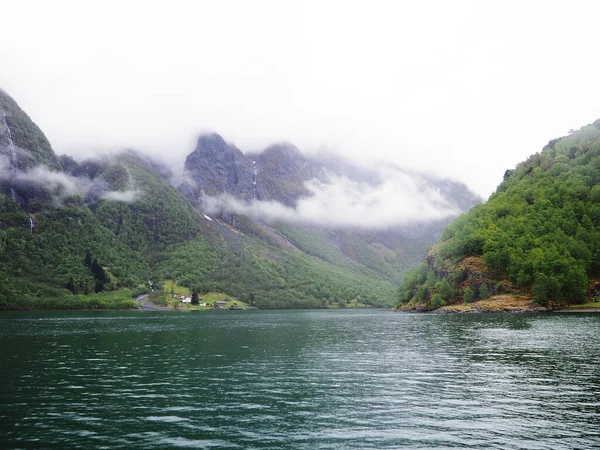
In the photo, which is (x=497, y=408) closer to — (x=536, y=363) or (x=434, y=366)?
(x=434, y=366)

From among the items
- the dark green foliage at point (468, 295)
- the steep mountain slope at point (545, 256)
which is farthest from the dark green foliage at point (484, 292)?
the dark green foliage at point (468, 295)

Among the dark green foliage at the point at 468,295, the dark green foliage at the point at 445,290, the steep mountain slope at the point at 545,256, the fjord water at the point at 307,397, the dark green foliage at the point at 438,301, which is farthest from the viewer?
the dark green foliage at the point at 438,301

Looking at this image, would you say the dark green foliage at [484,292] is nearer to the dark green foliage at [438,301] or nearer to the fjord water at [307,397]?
the dark green foliage at [438,301]

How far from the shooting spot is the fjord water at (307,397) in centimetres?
2805

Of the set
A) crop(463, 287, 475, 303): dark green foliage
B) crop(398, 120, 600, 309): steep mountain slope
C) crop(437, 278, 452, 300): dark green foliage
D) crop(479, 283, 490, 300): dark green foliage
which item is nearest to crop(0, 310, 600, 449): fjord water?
crop(398, 120, 600, 309): steep mountain slope

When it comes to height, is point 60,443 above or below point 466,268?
below

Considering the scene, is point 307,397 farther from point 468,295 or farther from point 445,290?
point 445,290

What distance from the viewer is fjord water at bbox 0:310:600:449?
28047 millimetres

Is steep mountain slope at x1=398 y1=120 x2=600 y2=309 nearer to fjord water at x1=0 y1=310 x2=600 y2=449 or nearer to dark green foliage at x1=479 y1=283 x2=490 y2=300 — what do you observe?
dark green foliage at x1=479 y1=283 x2=490 y2=300

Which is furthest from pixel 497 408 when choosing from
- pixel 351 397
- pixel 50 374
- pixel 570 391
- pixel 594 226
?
pixel 594 226

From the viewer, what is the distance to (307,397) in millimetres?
39719

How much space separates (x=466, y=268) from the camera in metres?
194

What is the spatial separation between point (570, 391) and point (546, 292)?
14036 cm

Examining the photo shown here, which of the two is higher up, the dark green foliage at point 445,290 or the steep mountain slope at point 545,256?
the steep mountain slope at point 545,256
